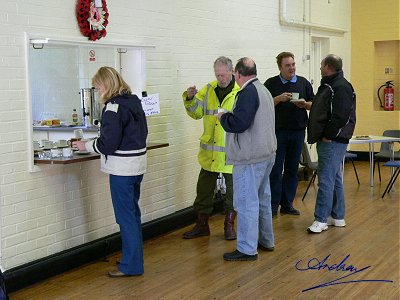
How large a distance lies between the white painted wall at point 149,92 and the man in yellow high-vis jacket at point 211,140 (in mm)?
424

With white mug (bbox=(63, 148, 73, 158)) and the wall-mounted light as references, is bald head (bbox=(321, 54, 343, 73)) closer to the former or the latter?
the wall-mounted light

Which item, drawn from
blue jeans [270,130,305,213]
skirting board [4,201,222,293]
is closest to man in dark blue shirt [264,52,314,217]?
blue jeans [270,130,305,213]

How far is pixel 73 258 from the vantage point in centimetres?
554

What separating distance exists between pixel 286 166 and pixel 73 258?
2.85 m

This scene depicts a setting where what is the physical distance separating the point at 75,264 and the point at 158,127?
66.7 inches

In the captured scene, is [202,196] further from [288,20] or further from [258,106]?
[288,20]

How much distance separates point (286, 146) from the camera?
290 inches

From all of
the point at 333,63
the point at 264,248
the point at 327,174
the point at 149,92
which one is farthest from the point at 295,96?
the point at 264,248

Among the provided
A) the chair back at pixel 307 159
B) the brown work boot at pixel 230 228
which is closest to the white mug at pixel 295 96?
the brown work boot at pixel 230 228

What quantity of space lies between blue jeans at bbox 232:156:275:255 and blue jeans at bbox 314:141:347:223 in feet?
3.23

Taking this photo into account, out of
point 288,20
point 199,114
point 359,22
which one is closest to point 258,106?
point 199,114

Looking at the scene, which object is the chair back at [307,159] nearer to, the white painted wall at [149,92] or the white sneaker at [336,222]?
the white painted wall at [149,92]

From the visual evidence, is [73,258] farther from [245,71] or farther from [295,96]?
[295,96]
